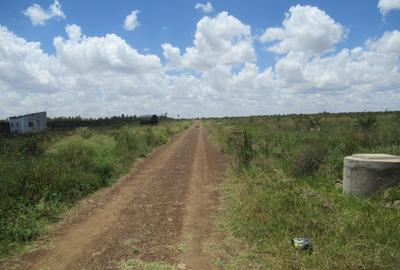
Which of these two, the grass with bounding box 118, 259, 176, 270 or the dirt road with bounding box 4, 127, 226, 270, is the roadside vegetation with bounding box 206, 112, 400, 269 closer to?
the dirt road with bounding box 4, 127, 226, 270

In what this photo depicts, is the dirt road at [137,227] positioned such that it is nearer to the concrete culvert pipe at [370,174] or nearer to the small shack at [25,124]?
the concrete culvert pipe at [370,174]

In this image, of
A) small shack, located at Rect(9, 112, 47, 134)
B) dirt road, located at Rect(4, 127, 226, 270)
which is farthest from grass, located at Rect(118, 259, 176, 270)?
small shack, located at Rect(9, 112, 47, 134)

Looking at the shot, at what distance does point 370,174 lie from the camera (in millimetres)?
7918

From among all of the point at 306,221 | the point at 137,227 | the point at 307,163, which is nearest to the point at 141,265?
the point at 137,227

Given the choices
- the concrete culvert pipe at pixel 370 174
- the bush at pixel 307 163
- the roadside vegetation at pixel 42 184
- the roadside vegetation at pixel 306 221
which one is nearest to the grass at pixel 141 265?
the roadside vegetation at pixel 306 221

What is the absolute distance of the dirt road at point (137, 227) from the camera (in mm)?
5539

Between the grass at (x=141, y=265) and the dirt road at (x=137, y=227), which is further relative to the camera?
the dirt road at (x=137, y=227)

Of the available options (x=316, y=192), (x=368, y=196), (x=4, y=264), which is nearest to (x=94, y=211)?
(x=4, y=264)

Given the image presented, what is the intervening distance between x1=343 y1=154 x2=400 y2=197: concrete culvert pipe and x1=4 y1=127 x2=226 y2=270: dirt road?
3.21 meters

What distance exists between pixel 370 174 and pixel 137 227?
5155 mm

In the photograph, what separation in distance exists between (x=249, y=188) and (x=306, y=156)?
2564 millimetres

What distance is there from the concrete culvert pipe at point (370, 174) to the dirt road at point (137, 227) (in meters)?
3.21

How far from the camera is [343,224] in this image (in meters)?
6.06

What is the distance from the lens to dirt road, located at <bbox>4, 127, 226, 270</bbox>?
5539 millimetres
